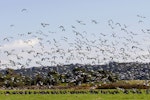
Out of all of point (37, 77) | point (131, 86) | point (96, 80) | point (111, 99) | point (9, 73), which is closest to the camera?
point (111, 99)

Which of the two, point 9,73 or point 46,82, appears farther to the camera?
point 9,73

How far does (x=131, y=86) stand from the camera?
82.8 metres

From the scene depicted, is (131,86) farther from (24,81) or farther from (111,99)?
(24,81)

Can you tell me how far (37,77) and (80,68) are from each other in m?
15.6

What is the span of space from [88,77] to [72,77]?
1283 centimetres

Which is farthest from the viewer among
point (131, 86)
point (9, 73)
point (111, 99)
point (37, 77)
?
point (9, 73)

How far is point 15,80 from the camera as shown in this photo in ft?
423

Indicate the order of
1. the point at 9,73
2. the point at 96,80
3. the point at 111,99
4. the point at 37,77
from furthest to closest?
the point at 9,73
the point at 37,77
the point at 96,80
the point at 111,99

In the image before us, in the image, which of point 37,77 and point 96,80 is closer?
point 96,80

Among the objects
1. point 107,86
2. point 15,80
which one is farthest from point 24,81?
point 107,86

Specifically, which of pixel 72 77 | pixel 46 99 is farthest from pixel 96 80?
pixel 46 99

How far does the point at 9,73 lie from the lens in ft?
453

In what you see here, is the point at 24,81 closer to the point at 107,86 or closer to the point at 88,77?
the point at 88,77

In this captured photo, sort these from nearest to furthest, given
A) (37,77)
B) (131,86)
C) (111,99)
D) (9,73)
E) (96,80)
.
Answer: (111,99) < (131,86) < (96,80) < (37,77) < (9,73)
